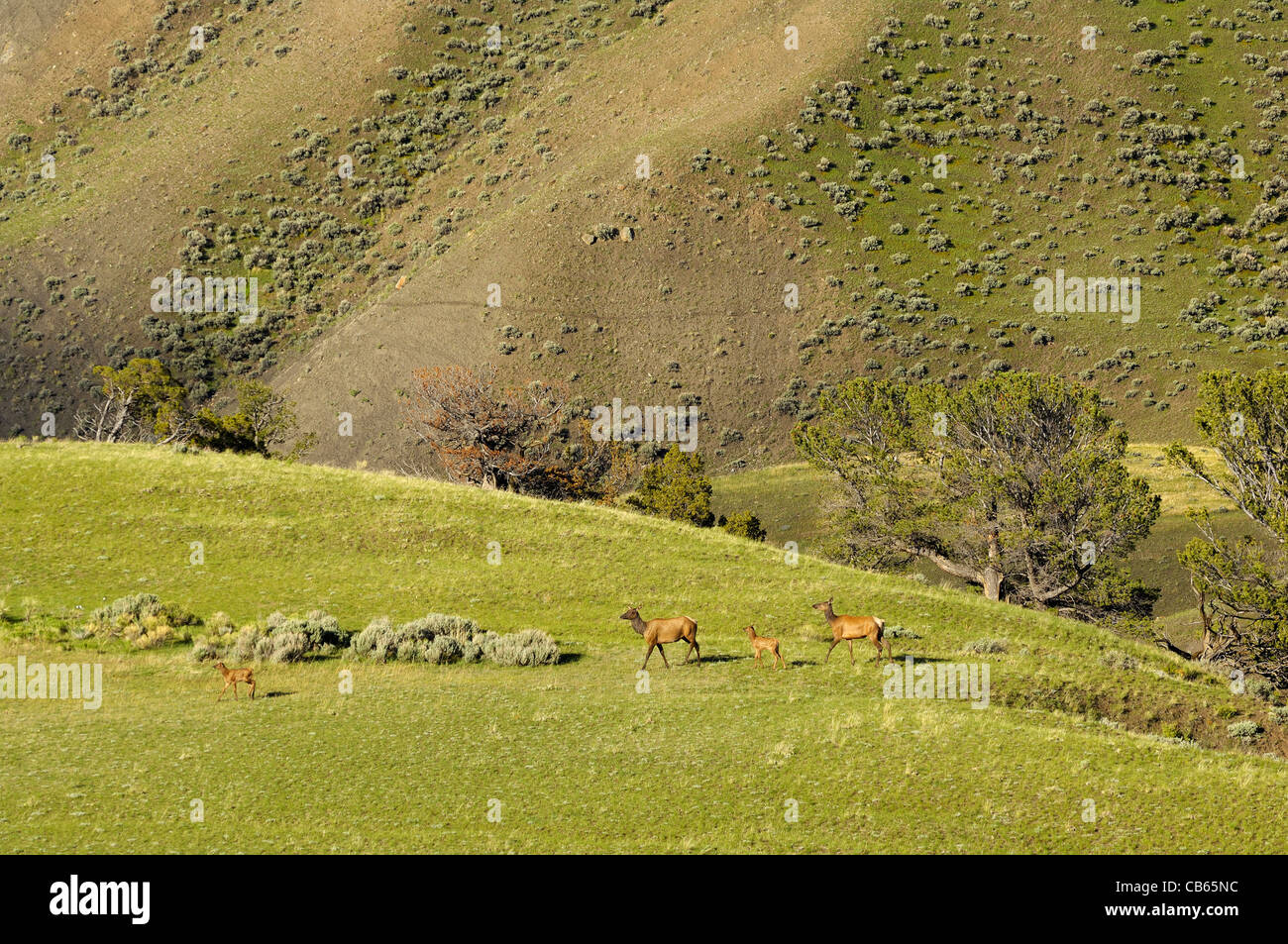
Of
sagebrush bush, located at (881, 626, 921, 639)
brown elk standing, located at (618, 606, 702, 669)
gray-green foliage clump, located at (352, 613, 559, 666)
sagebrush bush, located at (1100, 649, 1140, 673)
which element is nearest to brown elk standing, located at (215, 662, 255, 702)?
gray-green foliage clump, located at (352, 613, 559, 666)

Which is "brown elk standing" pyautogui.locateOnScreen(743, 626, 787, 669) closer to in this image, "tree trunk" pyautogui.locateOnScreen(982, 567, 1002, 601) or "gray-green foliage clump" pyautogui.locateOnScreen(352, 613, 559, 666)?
"gray-green foliage clump" pyautogui.locateOnScreen(352, 613, 559, 666)

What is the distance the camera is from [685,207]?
101 meters

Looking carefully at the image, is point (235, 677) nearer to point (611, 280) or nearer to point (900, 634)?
point (900, 634)

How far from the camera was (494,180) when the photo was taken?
376 ft

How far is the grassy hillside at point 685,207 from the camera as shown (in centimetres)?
9125

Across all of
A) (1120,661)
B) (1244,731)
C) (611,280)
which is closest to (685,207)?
(611,280)

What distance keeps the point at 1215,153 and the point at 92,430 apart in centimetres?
11056

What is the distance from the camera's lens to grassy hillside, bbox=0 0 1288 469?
91250 millimetres

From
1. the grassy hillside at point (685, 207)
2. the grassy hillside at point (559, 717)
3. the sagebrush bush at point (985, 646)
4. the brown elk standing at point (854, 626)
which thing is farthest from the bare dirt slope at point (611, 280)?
the brown elk standing at point (854, 626)

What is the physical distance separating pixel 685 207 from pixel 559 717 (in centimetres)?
8786

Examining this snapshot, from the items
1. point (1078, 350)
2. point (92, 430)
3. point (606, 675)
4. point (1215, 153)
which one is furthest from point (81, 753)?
point (1215, 153)

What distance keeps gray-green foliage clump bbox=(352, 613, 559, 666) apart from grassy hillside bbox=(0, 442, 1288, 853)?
0.59 metres

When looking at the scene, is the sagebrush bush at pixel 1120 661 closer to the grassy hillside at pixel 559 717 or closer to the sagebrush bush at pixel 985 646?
the grassy hillside at pixel 559 717

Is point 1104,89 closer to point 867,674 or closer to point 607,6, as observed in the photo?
point 607,6
